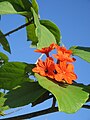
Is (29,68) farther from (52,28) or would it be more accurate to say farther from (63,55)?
(52,28)

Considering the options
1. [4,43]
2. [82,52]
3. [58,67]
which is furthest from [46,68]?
[4,43]

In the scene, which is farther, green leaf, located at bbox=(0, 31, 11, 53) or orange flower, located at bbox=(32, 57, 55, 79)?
green leaf, located at bbox=(0, 31, 11, 53)

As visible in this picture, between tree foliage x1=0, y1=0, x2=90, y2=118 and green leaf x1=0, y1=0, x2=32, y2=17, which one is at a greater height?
green leaf x1=0, y1=0, x2=32, y2=17

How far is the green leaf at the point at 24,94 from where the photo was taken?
610 millimetres

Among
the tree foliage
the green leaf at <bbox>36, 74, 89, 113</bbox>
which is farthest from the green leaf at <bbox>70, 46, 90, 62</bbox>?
the green leaf at <bbox>36, 74, 89, 113</bbox>

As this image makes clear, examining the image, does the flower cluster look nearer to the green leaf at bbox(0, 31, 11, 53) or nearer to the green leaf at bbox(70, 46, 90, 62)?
the green leaf at bbox(70, 46, 90, 62)

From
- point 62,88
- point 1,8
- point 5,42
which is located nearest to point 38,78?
point 62,88

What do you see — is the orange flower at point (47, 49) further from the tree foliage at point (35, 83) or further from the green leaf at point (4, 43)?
the green leaf at point (4, 43)

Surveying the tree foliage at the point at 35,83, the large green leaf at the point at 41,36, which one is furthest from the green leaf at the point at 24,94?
the large green leaf at the point at 41,36

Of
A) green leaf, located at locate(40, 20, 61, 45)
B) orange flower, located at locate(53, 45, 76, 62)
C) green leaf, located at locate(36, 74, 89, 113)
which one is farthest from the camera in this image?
green leaf, located at locate(40, 20, 61, 45)

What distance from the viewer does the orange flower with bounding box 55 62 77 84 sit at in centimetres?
64

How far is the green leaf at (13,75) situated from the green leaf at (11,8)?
0.13 meters

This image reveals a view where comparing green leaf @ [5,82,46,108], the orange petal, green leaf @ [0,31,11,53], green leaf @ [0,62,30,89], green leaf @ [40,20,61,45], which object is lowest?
green leaf @ [5,82,46,108]

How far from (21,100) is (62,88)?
85mm
